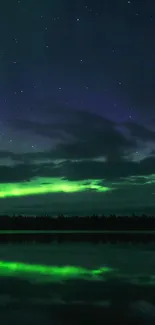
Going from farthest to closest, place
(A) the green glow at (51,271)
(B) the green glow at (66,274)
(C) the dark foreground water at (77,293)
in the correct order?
(A) the green glow at (51,271), (B) the green glow at (66,274), (C) the dark foreground water at (77,293)

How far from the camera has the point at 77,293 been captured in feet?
48.8

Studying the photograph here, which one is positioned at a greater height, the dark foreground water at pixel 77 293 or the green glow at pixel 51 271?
the green glow at pixel 51 271

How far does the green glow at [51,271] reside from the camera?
63.9 ft

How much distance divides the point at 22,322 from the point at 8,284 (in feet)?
21.1

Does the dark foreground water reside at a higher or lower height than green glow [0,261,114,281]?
lower

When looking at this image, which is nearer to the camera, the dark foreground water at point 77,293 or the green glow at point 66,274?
the dark foreground water at point 77,293

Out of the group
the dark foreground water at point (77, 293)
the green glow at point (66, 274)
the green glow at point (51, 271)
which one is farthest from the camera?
the green glow at point (51, 271)

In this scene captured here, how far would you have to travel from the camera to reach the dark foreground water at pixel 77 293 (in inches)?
447

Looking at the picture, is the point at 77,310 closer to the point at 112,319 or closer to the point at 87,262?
the point at 112,319

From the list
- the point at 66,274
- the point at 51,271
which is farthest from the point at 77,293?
the point at 51,271

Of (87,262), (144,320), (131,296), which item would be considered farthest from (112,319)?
(87,262)

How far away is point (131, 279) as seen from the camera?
18.3m

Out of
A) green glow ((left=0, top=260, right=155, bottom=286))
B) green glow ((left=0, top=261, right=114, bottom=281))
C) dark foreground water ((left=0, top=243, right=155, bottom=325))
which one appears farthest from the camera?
green glow ((left=0, top=261, right=114, bottom=281))

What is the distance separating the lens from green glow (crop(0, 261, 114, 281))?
766 inches
